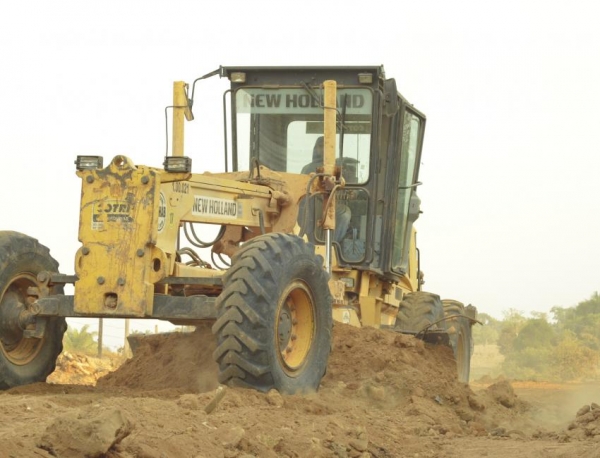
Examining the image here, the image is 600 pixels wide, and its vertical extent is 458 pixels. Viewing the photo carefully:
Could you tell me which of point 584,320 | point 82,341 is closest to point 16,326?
point 82,341

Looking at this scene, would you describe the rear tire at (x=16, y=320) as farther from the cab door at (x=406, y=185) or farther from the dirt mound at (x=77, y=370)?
the dirt mound at (x=77, y=370)

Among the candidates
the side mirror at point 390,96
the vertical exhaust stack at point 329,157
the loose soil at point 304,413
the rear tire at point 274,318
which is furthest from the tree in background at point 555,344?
the rear tire at point 274,318

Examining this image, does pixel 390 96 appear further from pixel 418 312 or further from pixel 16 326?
pixel 16 326

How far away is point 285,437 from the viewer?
7.23m

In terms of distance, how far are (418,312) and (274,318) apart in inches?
162

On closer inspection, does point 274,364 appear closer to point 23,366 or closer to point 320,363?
point 320,363

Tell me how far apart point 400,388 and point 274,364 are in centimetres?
201

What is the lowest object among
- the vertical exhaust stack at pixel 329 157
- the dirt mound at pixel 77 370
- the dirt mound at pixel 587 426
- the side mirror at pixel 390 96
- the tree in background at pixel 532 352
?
the dirt mound at pixel 587 426

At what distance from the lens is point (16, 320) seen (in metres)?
9.70

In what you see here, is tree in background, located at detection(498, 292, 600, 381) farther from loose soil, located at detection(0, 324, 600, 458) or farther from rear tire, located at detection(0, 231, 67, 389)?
rear tire, located at detection(0, 231, 67, 389)

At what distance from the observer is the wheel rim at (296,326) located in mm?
9266

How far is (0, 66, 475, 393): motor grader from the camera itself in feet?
29.4

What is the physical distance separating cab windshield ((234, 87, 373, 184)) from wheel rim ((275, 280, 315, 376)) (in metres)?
2.81

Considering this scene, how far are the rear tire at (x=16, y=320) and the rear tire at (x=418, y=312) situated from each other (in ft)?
13.0
